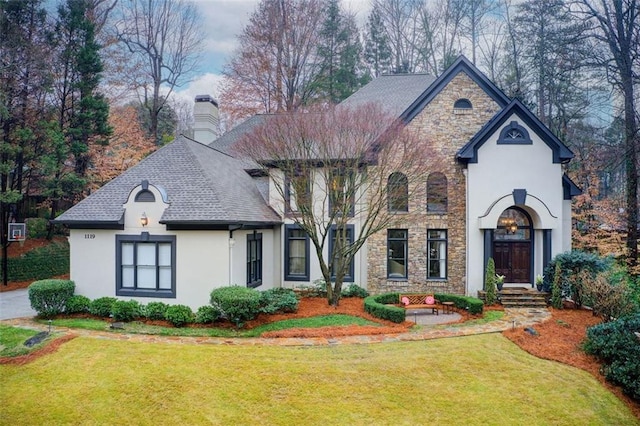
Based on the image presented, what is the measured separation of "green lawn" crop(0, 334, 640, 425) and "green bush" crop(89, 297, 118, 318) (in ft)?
9.05

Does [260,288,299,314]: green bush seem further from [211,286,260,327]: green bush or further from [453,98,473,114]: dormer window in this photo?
[453,98,473,114]: dormer window

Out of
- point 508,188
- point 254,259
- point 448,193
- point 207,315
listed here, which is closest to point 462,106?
point 448,193

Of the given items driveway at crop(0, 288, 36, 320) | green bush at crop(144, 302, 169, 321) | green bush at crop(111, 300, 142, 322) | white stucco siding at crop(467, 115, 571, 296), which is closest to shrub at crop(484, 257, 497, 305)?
white stucco siding at crop(467, 115, 571, 296)

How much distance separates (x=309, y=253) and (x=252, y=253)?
3.05 meters

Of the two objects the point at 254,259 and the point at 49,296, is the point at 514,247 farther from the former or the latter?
the point at 49,296

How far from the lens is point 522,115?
15.2 m

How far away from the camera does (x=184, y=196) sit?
1262cm

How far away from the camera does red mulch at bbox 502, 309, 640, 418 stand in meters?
8.62

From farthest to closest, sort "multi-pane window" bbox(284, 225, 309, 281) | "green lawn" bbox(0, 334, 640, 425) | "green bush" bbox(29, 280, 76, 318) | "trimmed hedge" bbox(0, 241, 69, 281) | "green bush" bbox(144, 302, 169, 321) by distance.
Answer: "trimmed hedge" bbox(0, 241, 69, 281)
"multi-pane window" bbox(284, 225, 309, 281)
"green bush" bbox(29, 280, 76, 318)
"green bush" bbox(144, 302, 169, 321)
"green lawn" bbox(0, 334, 640, 425)

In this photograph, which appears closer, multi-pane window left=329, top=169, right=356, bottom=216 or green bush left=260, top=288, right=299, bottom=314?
green bush left=260, top=288, right=299, bottom=314

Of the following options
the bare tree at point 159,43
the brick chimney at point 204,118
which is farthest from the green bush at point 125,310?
the bare tree at point 159,43

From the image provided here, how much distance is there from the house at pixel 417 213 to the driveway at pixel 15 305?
2252mm

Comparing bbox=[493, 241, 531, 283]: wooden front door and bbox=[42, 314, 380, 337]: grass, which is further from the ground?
bbox=[493, 241, 531, 283]: wooden front door

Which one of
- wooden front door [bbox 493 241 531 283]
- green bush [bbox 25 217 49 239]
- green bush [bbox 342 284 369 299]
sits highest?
green bush [bbox 25 217 49 239]
